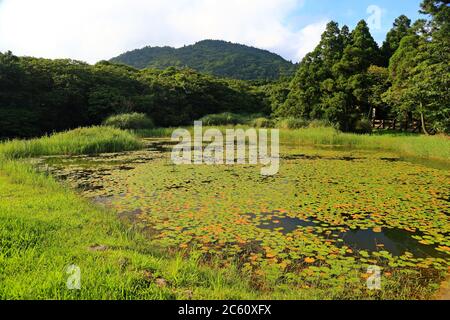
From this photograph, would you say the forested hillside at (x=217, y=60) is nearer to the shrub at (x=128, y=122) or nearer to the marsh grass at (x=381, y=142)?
the shrub at (x=128, y=122)

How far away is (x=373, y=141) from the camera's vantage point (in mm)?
15617

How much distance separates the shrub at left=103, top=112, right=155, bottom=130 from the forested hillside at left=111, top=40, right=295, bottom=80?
149ft

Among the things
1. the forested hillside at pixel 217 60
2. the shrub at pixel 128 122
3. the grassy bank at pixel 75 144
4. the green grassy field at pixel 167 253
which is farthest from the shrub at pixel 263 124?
the forested hillside at pixel 217 60

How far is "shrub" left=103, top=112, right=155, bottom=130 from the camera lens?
1942 centimetres

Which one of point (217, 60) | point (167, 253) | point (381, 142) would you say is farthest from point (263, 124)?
point (217, 60)

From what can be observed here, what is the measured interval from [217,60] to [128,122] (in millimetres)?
54893

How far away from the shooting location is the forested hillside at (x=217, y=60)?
66.2 m

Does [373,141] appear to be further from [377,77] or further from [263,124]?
[263,124]

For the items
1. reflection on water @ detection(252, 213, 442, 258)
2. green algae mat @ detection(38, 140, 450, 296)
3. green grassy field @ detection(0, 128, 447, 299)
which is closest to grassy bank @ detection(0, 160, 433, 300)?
green grassy field @ detection(0, 128, 447, 299)

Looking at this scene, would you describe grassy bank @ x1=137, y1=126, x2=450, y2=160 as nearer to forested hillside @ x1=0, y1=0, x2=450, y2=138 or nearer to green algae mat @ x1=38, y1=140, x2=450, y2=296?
forested hillside @ x1=0, y1=0, x2=450, y2=138

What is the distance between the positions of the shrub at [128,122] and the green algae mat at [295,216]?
1014cm

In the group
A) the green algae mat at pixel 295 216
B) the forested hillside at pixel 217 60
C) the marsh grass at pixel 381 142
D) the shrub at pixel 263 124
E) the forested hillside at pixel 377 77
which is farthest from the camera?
the forested hillside at pixel 217 60
